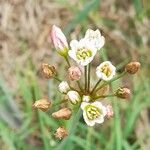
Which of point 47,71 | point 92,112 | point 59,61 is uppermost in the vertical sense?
point 59,61

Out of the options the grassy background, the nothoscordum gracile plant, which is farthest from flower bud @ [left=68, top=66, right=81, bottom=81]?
the grassy background

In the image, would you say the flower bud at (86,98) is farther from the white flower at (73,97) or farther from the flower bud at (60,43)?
the flower bud at (60,43)

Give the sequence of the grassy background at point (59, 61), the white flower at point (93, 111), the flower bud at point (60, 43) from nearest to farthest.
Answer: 1. the white flower at point (93, 111)
2. the flower bud at point (60, 43)
3. the grassy background at point (59, 61)

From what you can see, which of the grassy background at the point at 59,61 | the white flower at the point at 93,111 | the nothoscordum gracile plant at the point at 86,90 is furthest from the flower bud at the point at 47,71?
the grassy background at the point at 59,61

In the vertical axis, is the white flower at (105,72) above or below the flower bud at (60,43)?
below

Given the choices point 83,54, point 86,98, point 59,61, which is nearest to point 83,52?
point 83,54

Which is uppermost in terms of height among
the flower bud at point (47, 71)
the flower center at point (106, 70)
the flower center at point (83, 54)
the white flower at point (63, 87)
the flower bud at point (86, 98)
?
the flower center at point (83, 54)

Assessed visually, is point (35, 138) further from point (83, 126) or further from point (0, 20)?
point (0, 20)

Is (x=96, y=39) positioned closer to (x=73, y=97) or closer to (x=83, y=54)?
(x=83, y=54)
